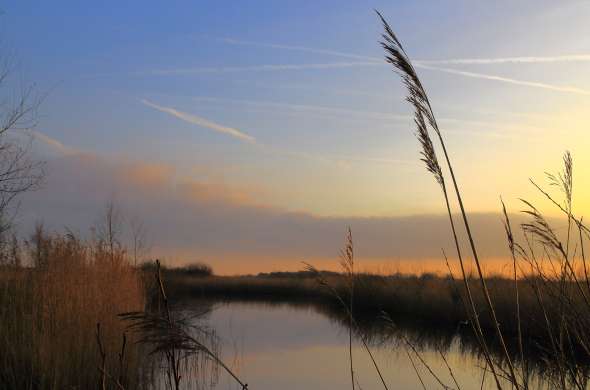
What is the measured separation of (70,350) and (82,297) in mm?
993

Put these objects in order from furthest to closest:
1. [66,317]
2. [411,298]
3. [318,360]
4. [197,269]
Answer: [197,269] < [411,298] < [318,360] < [66,317]

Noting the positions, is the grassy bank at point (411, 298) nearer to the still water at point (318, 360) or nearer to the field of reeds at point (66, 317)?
the still water at point (318, 360)

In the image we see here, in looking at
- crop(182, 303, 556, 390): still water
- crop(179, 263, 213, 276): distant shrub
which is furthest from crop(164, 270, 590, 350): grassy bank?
crop(179, 263, 213, 276): distant shrub

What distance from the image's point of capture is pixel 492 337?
11906mm

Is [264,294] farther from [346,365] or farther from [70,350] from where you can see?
[70,350]

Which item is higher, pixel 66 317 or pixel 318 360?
pixel 66 317

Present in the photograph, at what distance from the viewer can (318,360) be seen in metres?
10.7

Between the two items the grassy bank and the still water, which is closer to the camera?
the still water

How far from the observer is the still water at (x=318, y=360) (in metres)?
8.57

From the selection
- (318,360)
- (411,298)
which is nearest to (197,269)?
(411,298)

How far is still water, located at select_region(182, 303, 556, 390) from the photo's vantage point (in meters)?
8.57

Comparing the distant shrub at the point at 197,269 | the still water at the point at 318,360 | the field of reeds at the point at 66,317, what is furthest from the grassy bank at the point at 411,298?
the distant shrub at the point at 197,269

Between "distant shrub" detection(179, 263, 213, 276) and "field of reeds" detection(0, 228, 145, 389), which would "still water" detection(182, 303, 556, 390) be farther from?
"distant shrub" detection(179, 263, 213, 276)

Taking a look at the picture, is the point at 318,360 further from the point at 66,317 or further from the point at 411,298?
the point at 411,298
